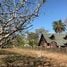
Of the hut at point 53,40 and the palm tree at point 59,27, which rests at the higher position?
the palm tree at point 59,27

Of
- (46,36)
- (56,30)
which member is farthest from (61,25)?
(46,36)

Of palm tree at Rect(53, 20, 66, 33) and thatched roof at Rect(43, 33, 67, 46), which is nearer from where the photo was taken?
thatched roof at Rect(43, 33, 67, 46)

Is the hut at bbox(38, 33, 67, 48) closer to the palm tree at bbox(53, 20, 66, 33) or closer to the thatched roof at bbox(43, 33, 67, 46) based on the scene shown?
the thatched roof at bbox(43, 33, 67, 46)

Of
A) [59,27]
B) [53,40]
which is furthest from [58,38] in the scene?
[59,27]

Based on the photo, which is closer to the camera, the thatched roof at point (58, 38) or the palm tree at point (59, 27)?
the thatched roof at point (58, 38)

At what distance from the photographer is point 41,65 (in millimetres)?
24641

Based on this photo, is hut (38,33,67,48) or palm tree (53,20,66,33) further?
palm tree (53,20,66,33)

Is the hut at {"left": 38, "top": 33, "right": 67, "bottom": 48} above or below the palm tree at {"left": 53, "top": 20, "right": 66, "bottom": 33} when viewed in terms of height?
below

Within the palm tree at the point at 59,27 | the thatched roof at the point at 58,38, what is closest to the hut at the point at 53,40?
the thatched roof at the point at 58,38

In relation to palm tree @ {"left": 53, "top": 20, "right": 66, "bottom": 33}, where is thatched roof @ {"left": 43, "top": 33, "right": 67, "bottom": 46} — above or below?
below

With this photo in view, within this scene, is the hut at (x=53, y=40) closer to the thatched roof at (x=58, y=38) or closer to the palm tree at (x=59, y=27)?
the thatched roof at (x=58, y=38)

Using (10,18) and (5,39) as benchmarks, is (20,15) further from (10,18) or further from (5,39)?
(5,39)

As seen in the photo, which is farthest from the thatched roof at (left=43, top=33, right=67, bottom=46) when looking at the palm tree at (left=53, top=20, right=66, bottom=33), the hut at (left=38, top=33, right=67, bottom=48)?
the palm tree at (left=53, top=20, right=66, bottom=33)

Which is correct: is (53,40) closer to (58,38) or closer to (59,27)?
(58,38)
